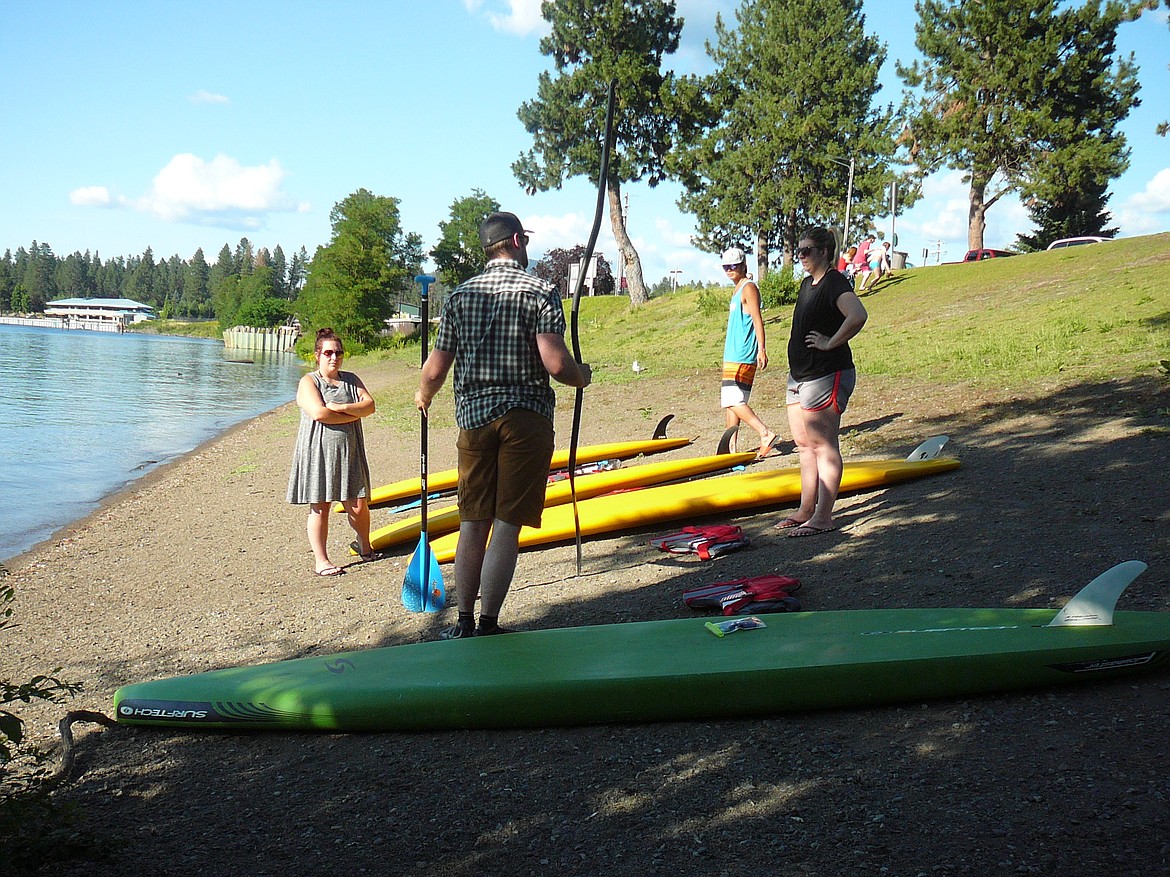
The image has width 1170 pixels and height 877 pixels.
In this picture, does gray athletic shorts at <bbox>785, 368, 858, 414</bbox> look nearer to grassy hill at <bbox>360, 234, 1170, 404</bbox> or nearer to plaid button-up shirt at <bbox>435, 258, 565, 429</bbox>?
plaid button-up shirt at <bbox>435, 258, 565, 429</bbox>

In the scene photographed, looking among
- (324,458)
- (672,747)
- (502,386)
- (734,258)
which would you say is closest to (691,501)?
(734,258)

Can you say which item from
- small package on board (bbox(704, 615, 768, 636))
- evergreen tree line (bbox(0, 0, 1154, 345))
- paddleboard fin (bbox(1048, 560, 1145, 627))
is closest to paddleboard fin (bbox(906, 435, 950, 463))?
paddleboard fin (bbox(1048, 560, 1145, 627))

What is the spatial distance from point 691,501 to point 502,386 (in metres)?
3.11

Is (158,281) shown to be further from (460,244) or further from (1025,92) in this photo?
(1025,92)

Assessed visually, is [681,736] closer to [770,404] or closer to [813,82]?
[770,404]

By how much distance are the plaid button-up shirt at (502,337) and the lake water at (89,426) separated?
6.78m

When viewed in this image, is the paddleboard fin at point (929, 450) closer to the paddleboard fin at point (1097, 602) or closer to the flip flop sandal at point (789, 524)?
the flip flop sandal at point (789, 524)

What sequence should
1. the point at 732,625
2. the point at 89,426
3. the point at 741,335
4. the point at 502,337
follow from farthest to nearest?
the point at 89,426
the point at 741,335
the point at 502,337
the point at 732,625

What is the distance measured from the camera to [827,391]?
220 inches

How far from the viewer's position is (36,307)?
17762 cm

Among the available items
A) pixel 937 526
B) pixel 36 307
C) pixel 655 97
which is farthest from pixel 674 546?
pixel 36 307

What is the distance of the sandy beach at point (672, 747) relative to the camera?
2561 millimetres

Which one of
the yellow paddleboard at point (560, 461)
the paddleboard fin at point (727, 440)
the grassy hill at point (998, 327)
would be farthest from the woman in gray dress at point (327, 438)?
the grassy hill at point (998, 327)

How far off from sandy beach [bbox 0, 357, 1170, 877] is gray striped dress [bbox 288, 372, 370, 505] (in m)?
0.63
